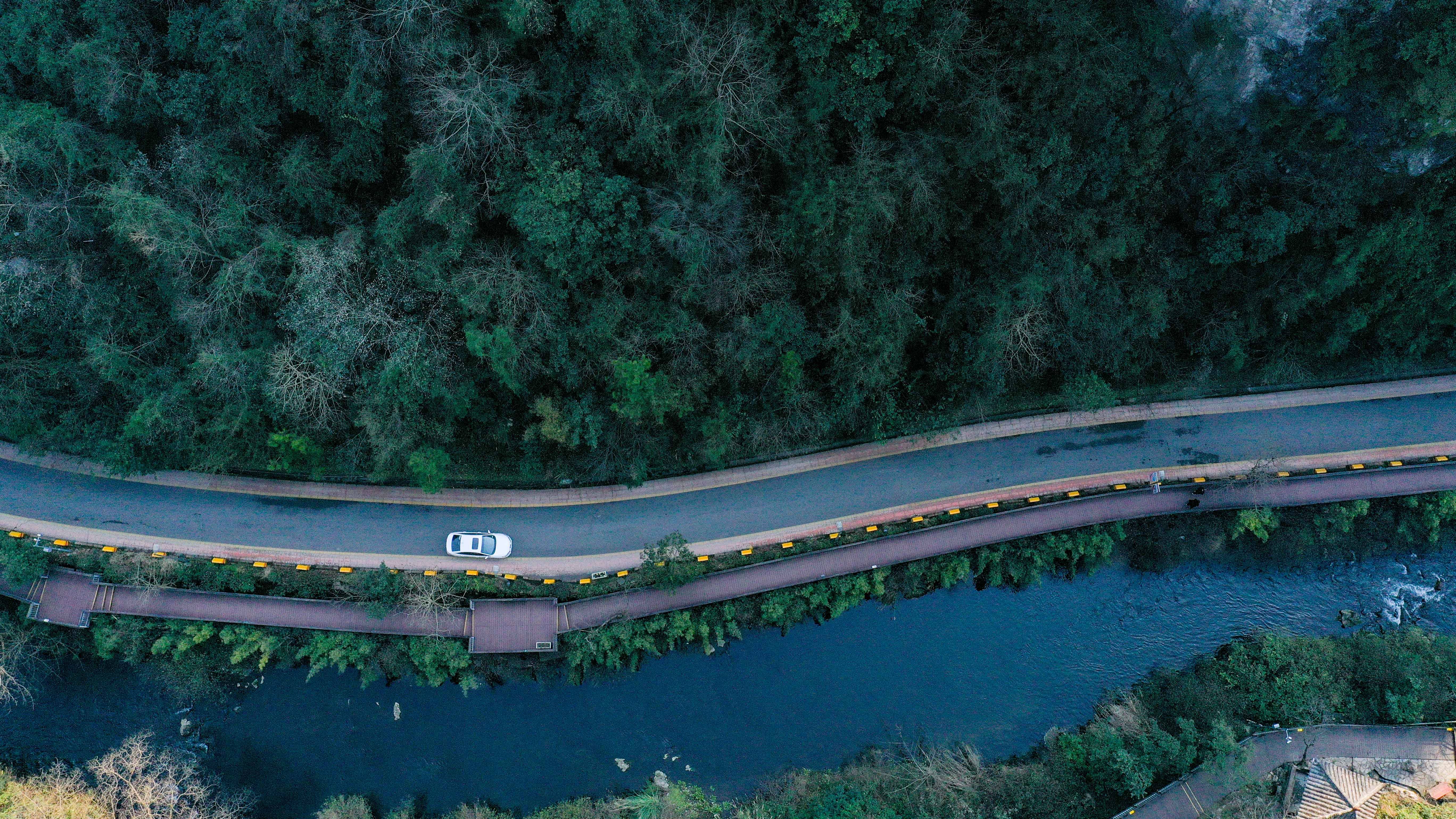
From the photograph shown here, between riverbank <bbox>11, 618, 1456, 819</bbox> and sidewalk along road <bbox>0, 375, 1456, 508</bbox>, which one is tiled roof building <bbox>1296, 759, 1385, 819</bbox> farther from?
sidewalk along road <bbox>0, 375, 1456, 508</bbox>

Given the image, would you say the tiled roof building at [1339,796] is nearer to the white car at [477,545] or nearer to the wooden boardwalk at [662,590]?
the wooden boardwalk at [662,590]

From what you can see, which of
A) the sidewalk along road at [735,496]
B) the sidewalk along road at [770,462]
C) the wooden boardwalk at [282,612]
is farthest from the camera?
the sidewalk along road at [770,462]

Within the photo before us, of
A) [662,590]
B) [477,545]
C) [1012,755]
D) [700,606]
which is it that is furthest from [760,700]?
[477,545]

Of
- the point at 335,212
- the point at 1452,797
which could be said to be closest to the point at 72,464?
the point at 335,212

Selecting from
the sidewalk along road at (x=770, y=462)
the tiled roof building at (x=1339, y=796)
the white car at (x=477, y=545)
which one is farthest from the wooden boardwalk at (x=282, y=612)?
the tiled roof building at (x=1339, y=796)

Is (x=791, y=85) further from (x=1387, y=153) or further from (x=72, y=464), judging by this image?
(x=72, y=464)

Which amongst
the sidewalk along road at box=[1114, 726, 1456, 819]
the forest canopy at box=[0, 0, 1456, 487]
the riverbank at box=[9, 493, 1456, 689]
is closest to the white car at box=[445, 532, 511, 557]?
the riverbank at box=[9, 493, 1456, 689]
